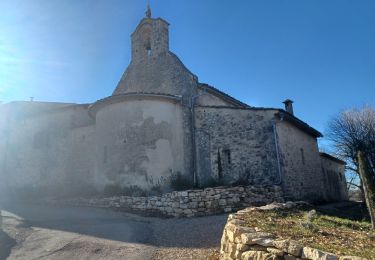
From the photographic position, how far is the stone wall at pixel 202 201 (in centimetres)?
1321

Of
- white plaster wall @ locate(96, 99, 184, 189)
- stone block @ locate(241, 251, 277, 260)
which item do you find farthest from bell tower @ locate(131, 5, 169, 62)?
stone block @ locate(241, 251, 277, 260)

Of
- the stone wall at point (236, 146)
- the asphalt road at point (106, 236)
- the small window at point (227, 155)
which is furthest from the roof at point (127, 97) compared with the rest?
the asphalt road at point (106, 236)

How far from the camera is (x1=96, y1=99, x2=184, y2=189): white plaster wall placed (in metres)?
15.8

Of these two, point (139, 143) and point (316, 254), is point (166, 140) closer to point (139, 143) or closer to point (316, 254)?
point (139, 143)

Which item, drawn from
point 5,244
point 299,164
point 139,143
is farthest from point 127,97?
point 299,164

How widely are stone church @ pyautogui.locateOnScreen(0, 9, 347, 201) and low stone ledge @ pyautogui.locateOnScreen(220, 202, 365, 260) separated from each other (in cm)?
866

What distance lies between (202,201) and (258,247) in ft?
24.1

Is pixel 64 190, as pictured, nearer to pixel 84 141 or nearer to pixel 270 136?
pixel 84 141

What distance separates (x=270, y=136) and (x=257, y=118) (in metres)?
1.12

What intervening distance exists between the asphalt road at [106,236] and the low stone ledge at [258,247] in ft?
4.65

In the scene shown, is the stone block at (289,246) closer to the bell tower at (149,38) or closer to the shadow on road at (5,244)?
the shadow on road at (5,244)

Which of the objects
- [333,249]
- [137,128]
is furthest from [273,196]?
[333,249]

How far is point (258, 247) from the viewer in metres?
5.98

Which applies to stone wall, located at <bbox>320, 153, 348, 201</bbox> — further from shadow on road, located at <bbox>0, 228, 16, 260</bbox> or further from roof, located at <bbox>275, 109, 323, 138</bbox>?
shadow on road, located at <bbox>0, 228, 16, 260</bbox>
